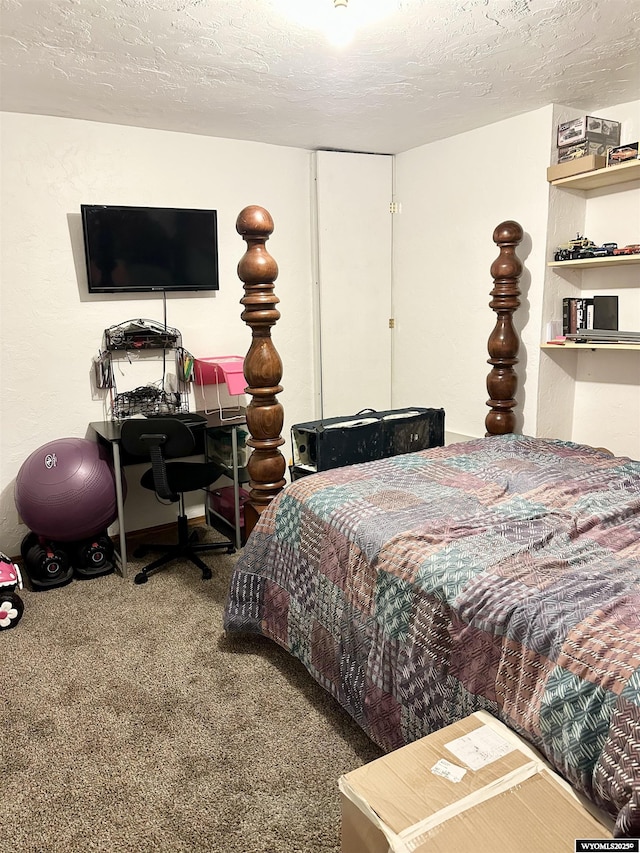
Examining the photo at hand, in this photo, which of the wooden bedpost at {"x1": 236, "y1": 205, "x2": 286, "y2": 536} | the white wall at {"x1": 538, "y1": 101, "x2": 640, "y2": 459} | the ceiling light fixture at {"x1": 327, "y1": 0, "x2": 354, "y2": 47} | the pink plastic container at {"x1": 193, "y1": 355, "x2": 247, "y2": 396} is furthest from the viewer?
the pink plastic container at {"x1": 193, "y1": 355, "x2": 247, "y2": 396}

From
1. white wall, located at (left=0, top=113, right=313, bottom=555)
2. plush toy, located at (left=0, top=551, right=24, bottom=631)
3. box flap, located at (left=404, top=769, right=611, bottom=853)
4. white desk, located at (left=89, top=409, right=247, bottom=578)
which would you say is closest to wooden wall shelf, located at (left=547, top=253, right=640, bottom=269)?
white wall, located at (left=0, top=113, right=313, bottom=555)

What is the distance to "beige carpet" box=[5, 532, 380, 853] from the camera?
5.61ft

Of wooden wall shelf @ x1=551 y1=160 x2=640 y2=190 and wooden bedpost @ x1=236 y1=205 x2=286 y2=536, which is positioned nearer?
wooden bedpost @ x1=236 y1=205 x2=286 y2=536

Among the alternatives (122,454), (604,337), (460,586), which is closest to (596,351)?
(604,337)

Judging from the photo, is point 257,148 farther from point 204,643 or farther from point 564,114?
point 204,643

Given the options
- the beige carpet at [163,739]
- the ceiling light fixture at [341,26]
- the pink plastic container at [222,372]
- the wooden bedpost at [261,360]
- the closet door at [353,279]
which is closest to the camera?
the beige carpet at [163,739]

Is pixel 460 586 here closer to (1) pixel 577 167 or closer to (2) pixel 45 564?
(2) pixel 45 564

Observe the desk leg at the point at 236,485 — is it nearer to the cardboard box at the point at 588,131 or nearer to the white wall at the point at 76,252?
the white wall at the point at 76,252

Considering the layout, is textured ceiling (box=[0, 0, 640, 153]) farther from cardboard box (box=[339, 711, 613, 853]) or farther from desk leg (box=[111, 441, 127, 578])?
cardboard box (box=[339, 711, 613, 853])

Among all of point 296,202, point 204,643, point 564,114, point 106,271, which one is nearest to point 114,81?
point 106,271

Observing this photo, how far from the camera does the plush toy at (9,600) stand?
2.80m

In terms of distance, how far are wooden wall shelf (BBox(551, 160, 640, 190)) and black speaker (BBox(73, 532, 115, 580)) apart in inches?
124

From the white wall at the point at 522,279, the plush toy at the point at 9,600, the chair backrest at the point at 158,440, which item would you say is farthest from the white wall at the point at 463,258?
the plush toy at the point at 9,600

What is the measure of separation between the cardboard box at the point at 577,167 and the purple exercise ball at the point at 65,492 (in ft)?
9.39
